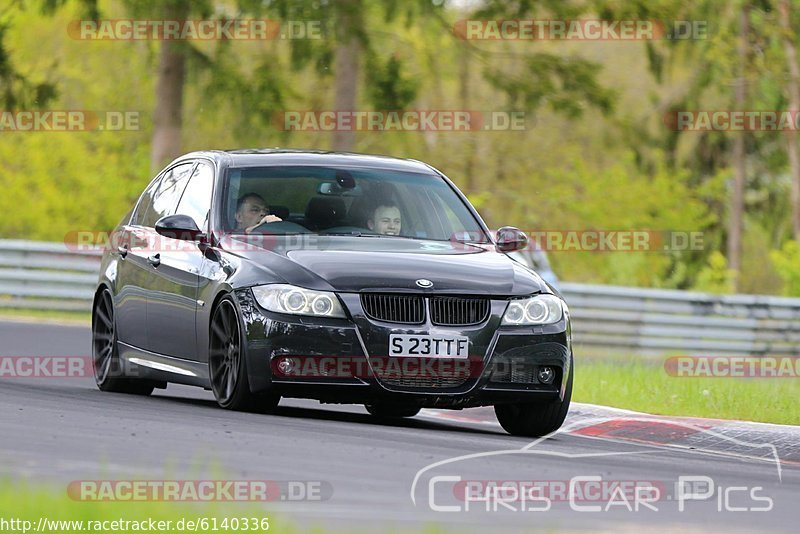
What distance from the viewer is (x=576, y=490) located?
821 cm

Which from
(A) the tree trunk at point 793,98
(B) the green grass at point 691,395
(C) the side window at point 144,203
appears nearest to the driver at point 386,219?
(C) the side window at point 144,203

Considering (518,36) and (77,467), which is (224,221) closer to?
(77,467)

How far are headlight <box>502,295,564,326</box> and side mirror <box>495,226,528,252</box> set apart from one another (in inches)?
33.8

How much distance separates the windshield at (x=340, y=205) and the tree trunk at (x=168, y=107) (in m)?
19.6

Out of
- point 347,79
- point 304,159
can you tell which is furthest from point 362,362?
point 347,79

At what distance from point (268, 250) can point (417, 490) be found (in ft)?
10.7

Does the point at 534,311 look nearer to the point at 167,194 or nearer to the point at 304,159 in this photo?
the point at 304,159

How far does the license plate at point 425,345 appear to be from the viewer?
10.3 m

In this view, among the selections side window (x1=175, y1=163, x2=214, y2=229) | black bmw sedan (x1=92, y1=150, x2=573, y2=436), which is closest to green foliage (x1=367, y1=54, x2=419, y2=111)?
black bmw sedan (x1=92, y1=150, x2=573, y2=436)

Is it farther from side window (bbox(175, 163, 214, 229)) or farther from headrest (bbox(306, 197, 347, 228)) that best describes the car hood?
side window (bbox(175, 163, 214, 229))

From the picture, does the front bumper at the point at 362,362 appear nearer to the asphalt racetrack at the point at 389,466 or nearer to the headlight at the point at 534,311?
the headlight at the point at 534,311

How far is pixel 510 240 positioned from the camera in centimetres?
1172

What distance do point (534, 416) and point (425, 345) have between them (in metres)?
1.14

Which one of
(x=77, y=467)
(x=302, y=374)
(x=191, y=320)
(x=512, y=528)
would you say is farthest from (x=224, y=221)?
(x=512, y=528)
